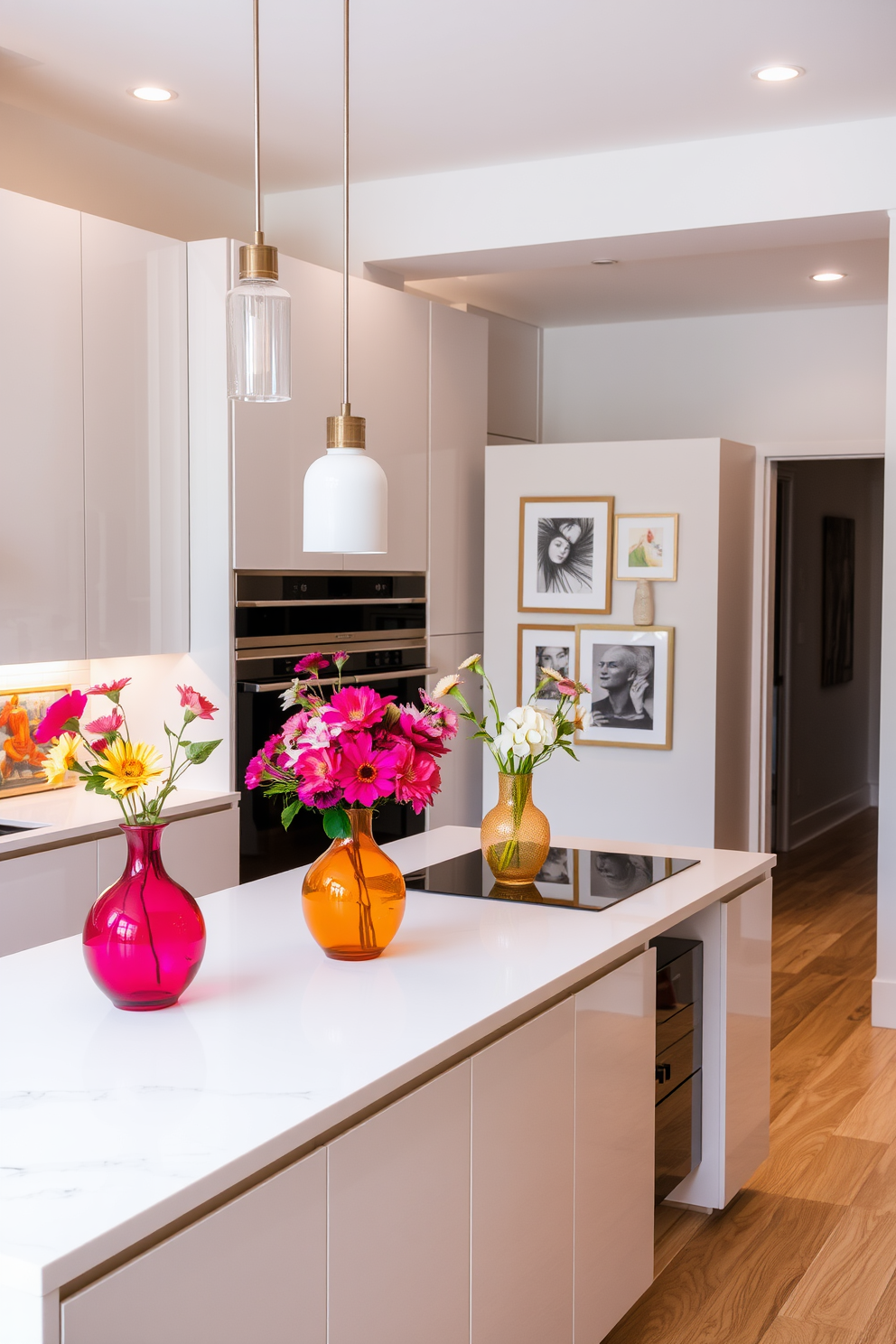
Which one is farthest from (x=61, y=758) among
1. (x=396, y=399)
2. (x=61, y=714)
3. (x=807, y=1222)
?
(x=396, y=399)

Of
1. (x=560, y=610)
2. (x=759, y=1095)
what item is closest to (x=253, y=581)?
(x=560, y=610)

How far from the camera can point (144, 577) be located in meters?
3.88

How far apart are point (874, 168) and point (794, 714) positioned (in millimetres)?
4280

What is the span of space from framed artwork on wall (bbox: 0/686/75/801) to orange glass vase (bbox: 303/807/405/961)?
A: 6.32 feet

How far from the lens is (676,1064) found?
107 inches

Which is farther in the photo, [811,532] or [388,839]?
[811,532]

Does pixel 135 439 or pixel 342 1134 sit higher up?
pixel 135 439

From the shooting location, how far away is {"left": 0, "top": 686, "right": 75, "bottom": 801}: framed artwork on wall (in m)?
3.83

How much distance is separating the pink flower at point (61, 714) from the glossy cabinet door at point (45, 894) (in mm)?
1654

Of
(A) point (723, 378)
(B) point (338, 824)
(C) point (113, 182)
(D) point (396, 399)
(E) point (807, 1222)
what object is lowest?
(E) point (807, 1222)

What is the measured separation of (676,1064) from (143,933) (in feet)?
4.44

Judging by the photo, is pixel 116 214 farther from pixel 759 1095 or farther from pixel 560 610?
pixel 759 1095

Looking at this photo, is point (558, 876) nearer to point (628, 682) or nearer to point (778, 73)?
point (778, 73)

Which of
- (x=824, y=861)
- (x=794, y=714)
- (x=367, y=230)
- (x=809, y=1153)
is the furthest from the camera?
(x=794, y=714)
